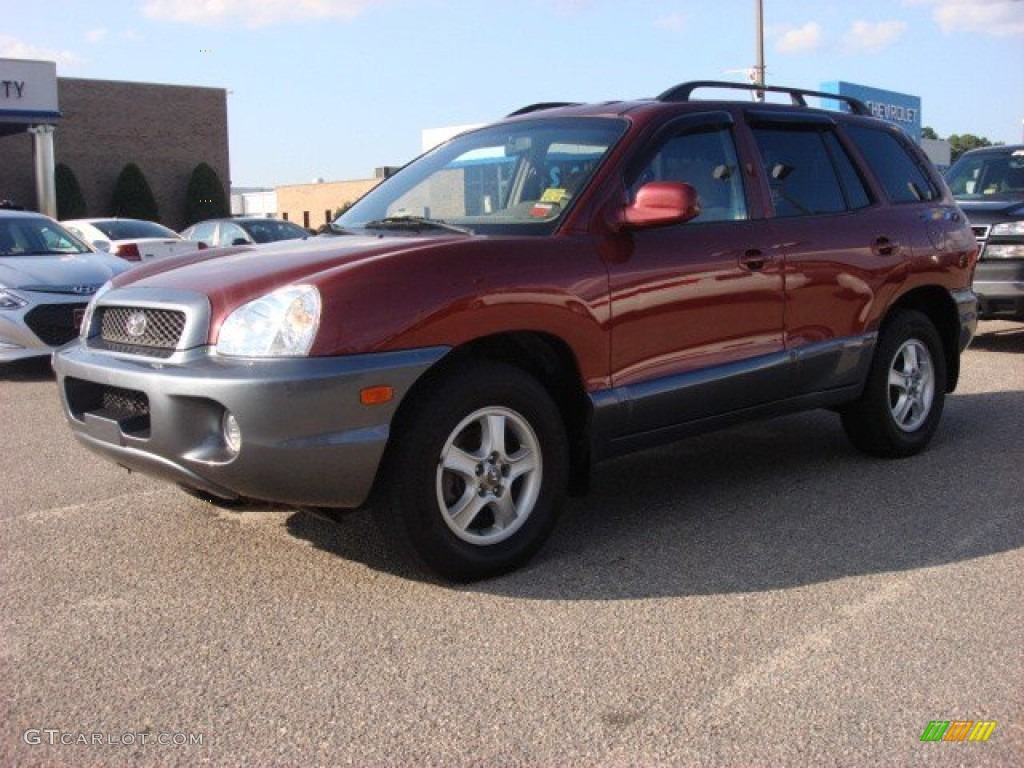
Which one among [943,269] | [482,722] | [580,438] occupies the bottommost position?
[482,722]

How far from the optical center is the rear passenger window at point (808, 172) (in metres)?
5.39

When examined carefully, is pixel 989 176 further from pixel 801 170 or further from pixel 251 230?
pixel 251 230

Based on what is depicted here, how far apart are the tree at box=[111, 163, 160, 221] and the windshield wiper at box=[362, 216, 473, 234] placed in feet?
110

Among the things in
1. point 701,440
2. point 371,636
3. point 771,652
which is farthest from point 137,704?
point 701,440

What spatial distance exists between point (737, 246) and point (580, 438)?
1197 millimetres

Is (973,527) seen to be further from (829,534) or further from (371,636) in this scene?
(371,636)

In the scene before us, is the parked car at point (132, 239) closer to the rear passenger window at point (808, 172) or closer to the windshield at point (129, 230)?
the windshield at point (129, 230)

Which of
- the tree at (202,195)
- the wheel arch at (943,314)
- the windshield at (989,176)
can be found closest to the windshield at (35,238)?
the wheel arch at (943,314)

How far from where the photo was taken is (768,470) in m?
5.94

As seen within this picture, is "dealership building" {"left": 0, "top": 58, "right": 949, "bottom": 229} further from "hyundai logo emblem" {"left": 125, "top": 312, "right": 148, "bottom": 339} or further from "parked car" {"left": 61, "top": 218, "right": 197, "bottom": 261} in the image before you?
"hyundai logo emblem" {"left": 125, "top": 312, "right": 148, "bottom": 339}

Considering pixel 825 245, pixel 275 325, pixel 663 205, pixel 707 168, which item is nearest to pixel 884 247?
pixel 825 245

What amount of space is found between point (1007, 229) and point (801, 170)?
5.53m

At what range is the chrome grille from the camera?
4.01 meters

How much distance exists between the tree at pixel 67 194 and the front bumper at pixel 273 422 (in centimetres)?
3321
